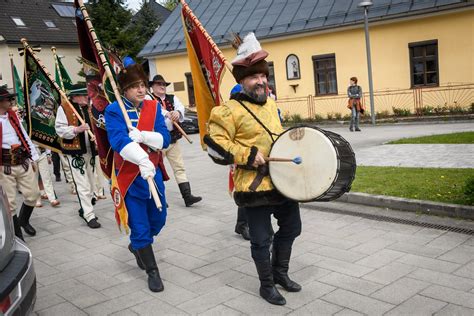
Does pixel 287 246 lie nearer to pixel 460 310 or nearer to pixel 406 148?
pixel 460 310

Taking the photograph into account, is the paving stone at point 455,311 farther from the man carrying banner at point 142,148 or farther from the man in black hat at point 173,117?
the man in black hat at point 173,117

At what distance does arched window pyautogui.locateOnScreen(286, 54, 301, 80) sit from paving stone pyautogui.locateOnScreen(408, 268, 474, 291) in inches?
817

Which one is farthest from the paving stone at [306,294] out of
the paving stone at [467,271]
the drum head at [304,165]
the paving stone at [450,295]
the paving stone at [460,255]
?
the paving stone at [460,255]

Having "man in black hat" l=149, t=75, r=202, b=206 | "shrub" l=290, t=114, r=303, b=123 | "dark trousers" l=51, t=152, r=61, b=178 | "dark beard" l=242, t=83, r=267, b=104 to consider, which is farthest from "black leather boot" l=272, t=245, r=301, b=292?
"shrub" l=290, t=114, r=303, b=123

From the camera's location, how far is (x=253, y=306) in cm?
423

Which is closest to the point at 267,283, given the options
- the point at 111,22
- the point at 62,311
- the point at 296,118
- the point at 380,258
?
the point at 380,258

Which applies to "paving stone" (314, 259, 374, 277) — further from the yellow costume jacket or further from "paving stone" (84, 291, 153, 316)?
"paving stone" (84, 291, 153, 316)

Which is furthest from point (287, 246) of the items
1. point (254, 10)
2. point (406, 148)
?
point (254, 10)

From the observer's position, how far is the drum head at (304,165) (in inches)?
153

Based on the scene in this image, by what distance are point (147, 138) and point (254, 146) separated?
1.16 m

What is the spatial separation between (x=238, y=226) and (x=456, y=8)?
17.3m

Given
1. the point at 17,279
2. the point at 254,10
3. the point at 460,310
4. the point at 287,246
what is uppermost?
the point at 254,10

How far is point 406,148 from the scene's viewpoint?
39.3ft

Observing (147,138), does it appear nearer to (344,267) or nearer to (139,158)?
(139,158)
